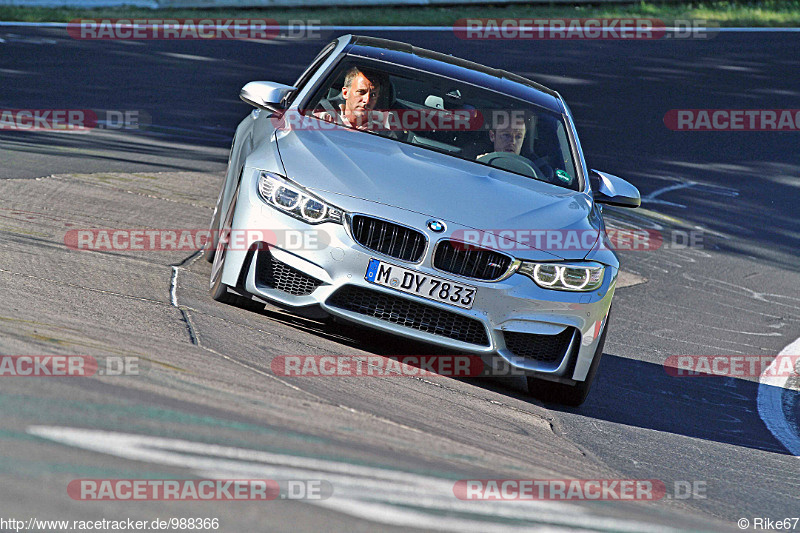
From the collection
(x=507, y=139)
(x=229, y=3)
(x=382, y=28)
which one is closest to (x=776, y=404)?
(x=507, y=139)

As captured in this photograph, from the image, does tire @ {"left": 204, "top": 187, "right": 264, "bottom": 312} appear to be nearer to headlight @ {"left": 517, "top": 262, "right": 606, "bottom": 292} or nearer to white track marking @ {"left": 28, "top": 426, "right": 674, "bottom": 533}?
headlight @ {"left": 517, "top": 262, "right": 606, "bottom": 292}

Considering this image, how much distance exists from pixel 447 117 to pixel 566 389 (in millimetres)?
1865

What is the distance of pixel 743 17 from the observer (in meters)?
25.2

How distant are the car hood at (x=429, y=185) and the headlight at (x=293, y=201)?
5 centimetres

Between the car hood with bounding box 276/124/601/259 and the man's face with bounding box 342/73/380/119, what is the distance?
363mm

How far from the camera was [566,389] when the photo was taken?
596cm

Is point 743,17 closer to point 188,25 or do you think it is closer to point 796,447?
point 188,25

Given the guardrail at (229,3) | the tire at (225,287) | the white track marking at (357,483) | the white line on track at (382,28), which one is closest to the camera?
the white track marking at (357,483)

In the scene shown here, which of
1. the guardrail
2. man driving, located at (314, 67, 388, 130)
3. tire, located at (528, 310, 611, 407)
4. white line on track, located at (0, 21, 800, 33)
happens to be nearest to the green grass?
the guardrail

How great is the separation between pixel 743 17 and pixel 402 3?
337 inches

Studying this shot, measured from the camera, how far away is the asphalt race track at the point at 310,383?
3295 mm

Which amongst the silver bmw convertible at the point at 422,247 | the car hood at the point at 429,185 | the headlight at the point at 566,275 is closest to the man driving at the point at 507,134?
the silver bmw convertible at the point at 422,247

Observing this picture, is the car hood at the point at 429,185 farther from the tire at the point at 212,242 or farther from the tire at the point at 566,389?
the tire at the point at 212,242

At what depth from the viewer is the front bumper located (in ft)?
17.6
